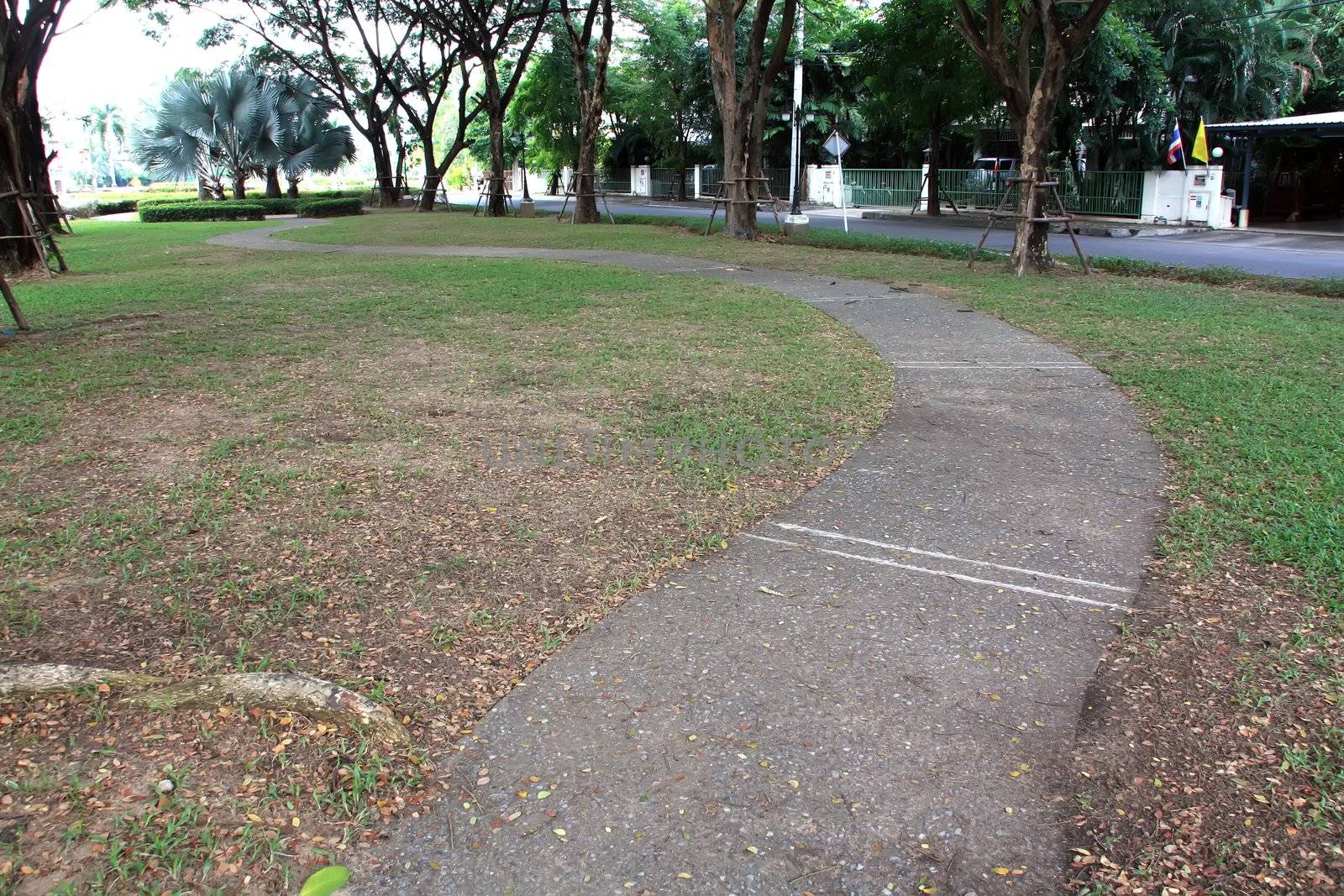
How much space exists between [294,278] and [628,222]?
1411 cm

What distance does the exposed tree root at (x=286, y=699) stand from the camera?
9.93 ft

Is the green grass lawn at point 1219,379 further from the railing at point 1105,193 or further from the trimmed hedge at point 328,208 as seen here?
the trimmed hedge at point 328,208

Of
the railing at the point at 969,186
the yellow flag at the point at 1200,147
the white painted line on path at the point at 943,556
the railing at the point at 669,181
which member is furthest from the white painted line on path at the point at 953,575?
the railing at the point at 669,181

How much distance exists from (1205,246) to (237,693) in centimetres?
2187

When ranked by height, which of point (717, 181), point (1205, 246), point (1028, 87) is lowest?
point (1205, 246)

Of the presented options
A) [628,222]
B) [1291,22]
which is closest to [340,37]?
[628,222]

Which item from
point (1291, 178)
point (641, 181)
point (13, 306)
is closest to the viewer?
point (13, 306)

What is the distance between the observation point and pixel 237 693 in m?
3.12

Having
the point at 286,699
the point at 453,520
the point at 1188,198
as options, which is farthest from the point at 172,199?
the point at 286,699

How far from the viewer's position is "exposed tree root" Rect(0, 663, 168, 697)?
122 inches

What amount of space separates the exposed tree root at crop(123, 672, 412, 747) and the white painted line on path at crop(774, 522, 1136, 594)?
2205 millimetres

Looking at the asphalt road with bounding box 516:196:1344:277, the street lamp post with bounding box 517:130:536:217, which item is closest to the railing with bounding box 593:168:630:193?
the street lamp post with bounding box 517:130:536:217

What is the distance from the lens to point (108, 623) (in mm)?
3725

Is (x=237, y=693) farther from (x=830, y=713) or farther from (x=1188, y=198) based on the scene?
(x=1188, y=198)
